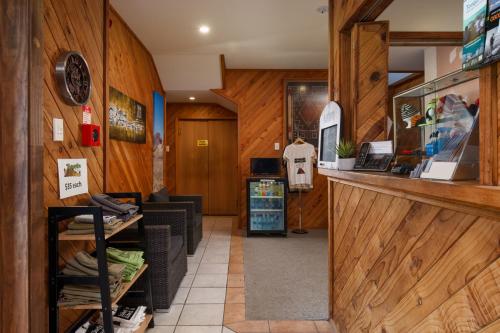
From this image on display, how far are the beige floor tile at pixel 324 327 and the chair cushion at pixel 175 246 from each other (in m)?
1.31

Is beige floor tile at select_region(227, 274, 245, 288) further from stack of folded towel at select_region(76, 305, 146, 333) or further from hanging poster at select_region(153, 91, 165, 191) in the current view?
hanging poster at select_region(153, 91, 165, 191)

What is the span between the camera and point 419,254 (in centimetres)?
115

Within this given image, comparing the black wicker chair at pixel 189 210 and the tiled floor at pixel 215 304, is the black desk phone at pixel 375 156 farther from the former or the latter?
the black wicker chair at pixel 189 210

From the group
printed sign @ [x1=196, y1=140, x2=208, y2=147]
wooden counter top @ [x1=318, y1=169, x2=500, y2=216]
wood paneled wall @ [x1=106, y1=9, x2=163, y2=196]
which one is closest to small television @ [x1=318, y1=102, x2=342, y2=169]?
wooden counter top @ [x1=318, y1=169, x2=500, y2=216]

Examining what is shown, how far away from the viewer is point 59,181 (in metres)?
1.90

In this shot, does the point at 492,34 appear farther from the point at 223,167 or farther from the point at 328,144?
the point at 223,167

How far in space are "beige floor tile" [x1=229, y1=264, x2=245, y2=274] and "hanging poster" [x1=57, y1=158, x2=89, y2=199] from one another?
1.95 meters

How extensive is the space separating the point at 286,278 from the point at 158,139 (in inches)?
118

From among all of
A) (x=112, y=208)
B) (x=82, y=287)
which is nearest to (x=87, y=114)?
(x=112, y=208)

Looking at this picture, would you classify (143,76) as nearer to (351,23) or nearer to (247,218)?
(247,218)

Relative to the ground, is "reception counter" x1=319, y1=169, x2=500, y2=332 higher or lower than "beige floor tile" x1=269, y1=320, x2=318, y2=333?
higher

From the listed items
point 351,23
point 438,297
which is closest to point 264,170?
point 351,23

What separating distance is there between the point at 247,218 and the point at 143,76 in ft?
8.76

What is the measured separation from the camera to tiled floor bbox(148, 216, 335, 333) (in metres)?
2.40
